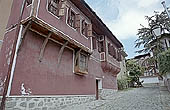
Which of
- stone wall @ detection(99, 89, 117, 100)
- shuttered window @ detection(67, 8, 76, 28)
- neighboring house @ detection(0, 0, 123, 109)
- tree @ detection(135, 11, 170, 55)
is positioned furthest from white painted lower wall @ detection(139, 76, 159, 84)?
shuttered window @ detection(67, 8, 76, 28)

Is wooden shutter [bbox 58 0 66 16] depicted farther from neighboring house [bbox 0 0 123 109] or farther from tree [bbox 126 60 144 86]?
tree [bbox 126 60 144 86]

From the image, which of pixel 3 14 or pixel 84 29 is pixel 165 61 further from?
pixel 3 14

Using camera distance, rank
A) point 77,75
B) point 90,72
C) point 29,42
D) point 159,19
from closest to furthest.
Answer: point 29,42
point 77,75
point 90,72
point 159,19

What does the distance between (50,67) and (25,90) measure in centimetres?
158

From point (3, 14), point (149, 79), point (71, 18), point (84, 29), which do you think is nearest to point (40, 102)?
point (3, 14)

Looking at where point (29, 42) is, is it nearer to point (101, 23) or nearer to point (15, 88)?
point (15, 88)

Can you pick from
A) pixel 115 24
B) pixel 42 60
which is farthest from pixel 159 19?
pixel 42 60

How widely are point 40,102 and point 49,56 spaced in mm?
2093

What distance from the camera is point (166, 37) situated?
22031 mm

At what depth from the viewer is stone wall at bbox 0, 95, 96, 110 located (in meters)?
4.39

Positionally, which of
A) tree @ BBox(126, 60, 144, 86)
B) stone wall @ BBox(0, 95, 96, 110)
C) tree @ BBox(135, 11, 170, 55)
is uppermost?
tree @ BBox(135, 11, 170, 55)

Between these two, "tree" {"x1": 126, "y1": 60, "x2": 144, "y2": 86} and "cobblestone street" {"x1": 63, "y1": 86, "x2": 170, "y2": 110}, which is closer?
"cobblestone street" {"x1": 63, "y1": 86, "x2": 170, "y2": 110}

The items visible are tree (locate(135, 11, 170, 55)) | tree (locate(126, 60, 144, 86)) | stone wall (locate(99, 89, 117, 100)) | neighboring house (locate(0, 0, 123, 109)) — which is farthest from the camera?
tree (locate(126, 60, 144, 86))

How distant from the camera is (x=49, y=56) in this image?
243 inches
